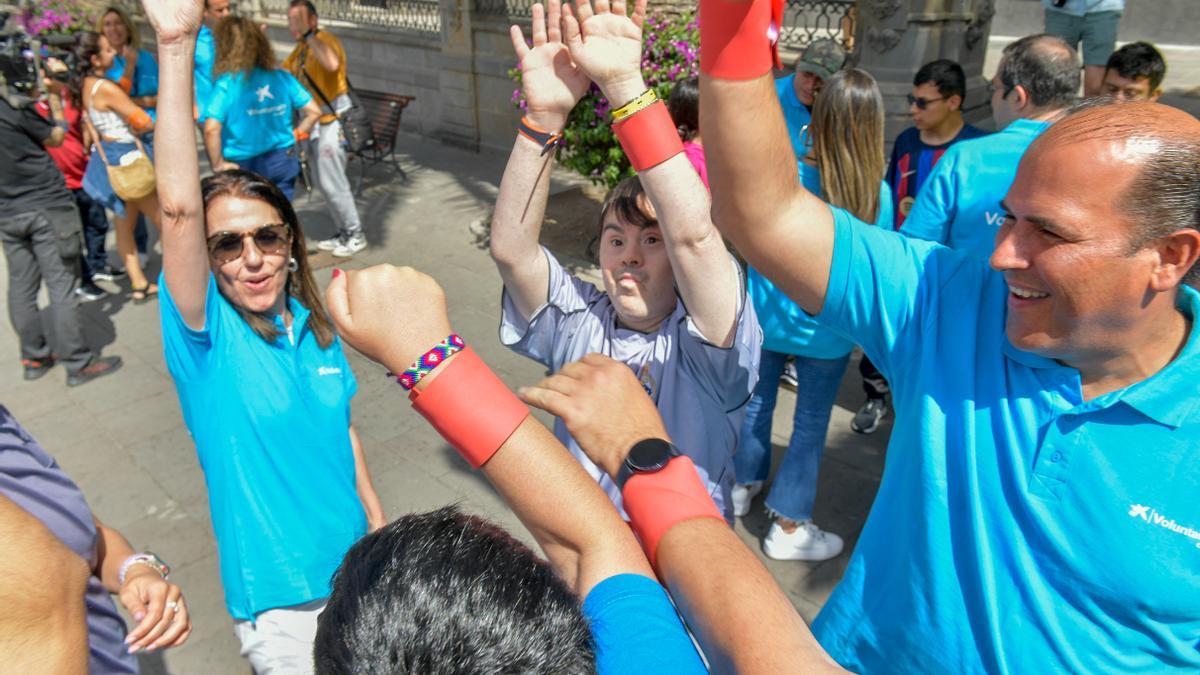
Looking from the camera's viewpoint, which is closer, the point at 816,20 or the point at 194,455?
the point at 194,455

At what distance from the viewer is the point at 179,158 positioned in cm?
192

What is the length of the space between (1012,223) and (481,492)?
3.07 m

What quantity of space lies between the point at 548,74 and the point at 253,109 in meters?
5.14

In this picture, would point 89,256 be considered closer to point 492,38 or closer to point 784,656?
point 492,38

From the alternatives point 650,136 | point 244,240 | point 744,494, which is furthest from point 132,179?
point 650,136

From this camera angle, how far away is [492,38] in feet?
32.2

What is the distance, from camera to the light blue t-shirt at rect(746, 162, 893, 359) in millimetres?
3240

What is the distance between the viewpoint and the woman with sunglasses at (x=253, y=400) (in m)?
1.96

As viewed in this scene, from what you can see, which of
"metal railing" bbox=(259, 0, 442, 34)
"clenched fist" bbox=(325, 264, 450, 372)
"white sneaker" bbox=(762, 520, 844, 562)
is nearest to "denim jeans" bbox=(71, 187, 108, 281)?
→ "metal railing" bbox=(259, 0, 442, 34)

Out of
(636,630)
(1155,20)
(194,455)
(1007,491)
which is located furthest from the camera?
(1155,20)

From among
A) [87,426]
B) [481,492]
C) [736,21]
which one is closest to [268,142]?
[87,426]

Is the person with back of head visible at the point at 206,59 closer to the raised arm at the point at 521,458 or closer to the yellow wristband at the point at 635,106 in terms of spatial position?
the yellow wristband at the point at 635,106

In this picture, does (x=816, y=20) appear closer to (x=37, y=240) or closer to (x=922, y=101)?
(x=922, y=101)

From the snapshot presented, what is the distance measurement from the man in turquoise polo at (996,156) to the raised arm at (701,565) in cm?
213
